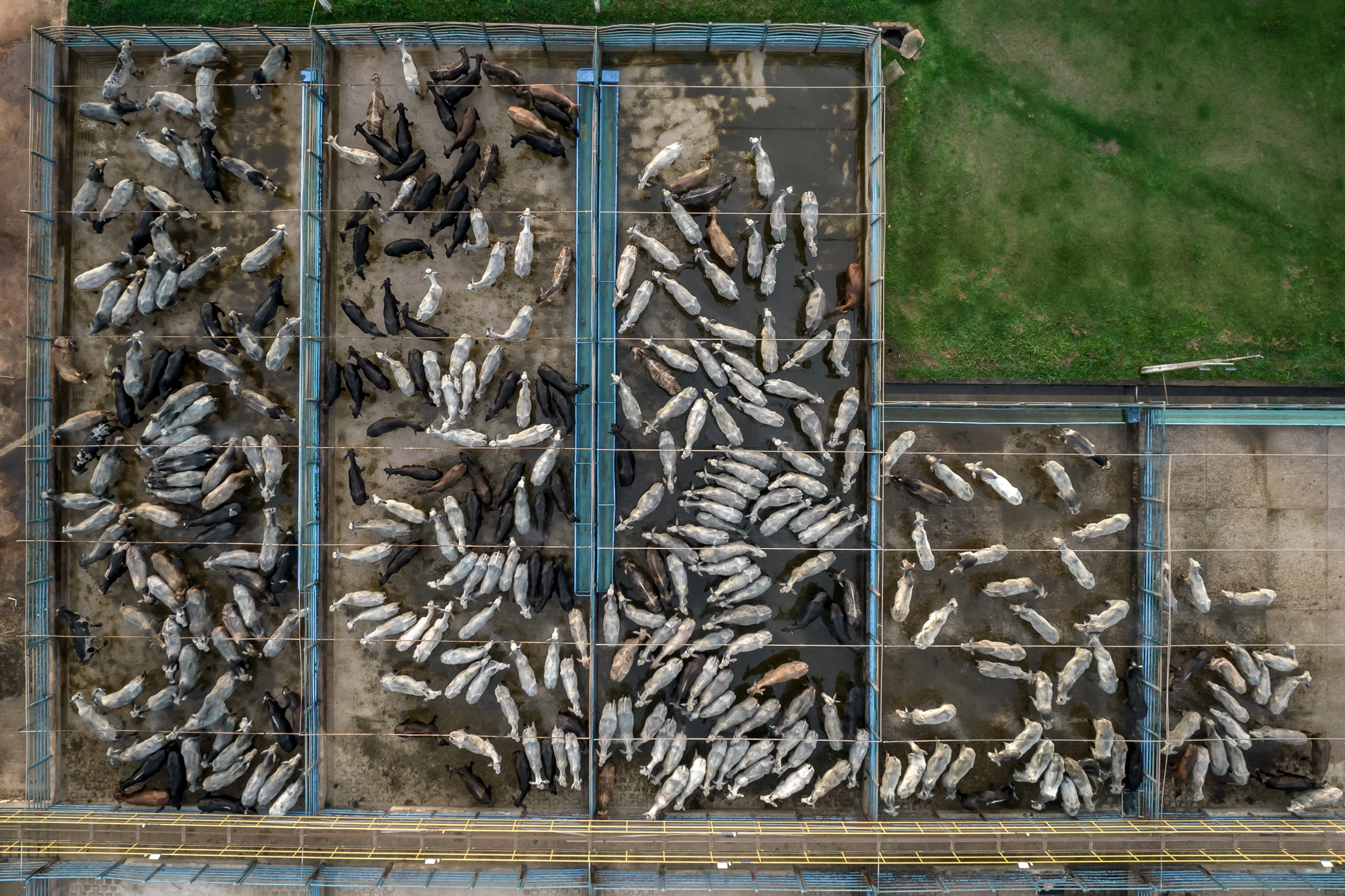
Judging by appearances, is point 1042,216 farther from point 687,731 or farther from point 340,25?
point 340,25

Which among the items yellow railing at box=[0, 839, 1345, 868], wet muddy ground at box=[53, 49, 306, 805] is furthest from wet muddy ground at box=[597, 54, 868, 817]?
wet muddy ground at box=[53, 49, 306, 805]

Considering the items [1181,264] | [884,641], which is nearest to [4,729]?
Answer: [884,641]

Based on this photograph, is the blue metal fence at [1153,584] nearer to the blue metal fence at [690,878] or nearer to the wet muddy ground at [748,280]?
the blue metal fence at [690,878]

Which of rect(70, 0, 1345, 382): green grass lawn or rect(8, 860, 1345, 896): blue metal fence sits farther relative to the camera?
rect(70, 0, 1345, 382): green grass lawn

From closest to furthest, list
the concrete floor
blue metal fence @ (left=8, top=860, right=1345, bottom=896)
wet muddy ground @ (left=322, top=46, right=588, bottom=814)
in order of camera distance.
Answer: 1. blue metal fence @ (left=8, top=860, right=1345, bottom=896)
2. wet muddy ground @ (left=322, top=46, right=588, bottom=814)
3. the concrete floor

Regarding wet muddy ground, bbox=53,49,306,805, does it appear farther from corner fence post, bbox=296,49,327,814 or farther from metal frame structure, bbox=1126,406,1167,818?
metal frame structure, bbox=1126,406,1167,818

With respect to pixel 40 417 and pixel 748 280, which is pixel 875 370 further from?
pixel 40 417

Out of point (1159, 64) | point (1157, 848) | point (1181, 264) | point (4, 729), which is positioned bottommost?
point (1157, 848)
